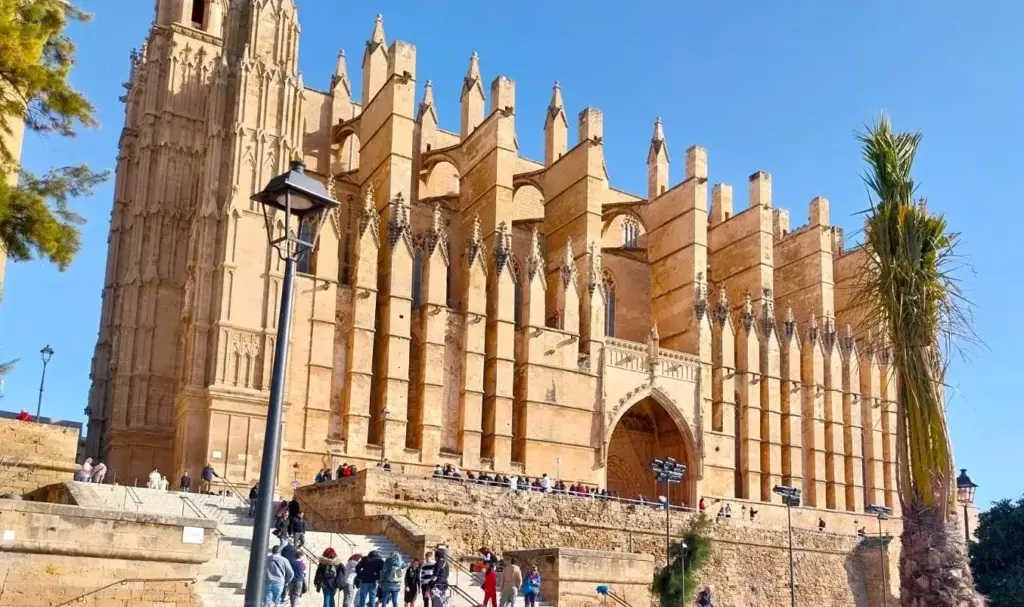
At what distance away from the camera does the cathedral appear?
27.5 metres

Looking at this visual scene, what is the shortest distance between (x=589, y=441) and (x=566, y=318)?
11.8 ft

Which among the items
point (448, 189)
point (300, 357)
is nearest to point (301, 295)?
point (300, 357)

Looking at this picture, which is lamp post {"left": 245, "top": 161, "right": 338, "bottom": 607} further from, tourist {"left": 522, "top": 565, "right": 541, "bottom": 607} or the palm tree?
tourist {"left": 522, "top": 565, "right": 541, "bottom": 607}

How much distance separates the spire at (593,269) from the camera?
3362 centimetres

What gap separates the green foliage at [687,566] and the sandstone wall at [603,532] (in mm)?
440

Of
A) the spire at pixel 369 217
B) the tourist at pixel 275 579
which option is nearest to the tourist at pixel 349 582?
the tourist at pixel 275 579

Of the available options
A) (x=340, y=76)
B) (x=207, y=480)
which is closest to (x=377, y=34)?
(x=340, y=76)

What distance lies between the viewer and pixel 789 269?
42.8 metres

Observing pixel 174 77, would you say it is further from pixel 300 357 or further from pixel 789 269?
pixel 789 269

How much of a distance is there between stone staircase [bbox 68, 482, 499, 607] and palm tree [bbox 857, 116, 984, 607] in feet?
26.5

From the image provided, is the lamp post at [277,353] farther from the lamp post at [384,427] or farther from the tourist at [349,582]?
the lamp post at [384,427]

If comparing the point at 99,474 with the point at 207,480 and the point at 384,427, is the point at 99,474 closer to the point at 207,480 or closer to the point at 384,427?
the point at 207,480

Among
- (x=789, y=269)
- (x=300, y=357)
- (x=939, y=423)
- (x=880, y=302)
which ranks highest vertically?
(x=789, y=269)

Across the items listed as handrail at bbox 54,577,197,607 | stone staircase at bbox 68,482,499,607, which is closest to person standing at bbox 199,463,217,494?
stone staircase at bbox 68,482,499,607
